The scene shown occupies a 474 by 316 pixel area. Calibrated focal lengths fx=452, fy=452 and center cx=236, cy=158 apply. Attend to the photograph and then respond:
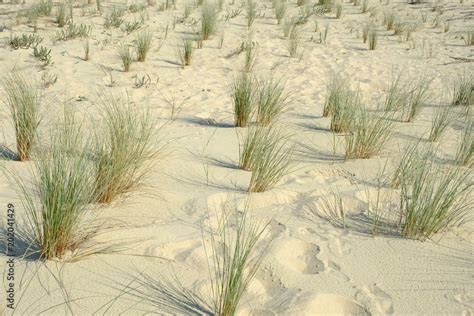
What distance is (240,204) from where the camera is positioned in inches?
109

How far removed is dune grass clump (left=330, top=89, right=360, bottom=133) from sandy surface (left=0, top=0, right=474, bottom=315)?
0.13 metres

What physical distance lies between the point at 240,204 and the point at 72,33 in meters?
5.07

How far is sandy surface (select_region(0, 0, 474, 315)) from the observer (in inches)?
76.9

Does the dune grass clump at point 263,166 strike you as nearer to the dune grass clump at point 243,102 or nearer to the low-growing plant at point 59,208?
the dune grass clump at point 243,102

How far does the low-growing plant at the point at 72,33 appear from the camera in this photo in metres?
Result: 6.63

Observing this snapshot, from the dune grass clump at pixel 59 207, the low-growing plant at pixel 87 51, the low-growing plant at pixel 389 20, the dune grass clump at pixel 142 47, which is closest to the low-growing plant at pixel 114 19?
the low-growing plant at pixel 87 51

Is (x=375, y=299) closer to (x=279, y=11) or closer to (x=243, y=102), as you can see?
(x=243, y=102)

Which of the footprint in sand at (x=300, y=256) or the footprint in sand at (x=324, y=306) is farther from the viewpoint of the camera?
the footprint in sand at (x=300, y=256)

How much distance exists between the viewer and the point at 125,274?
6.66 feet

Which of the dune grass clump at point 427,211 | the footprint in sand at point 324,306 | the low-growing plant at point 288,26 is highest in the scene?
the low-growing plant at point 288,26

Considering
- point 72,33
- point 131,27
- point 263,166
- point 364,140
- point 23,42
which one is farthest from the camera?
point 131,27

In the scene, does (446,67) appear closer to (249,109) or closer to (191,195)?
(249,109)

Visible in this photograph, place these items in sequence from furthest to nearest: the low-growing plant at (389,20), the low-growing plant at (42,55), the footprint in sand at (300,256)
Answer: the low-growing plant at (389,20)
the low-growing plant at (42,55)
the footprint in sand at (300,256)

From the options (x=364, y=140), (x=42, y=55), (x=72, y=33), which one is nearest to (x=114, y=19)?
(x=72, y=33)
